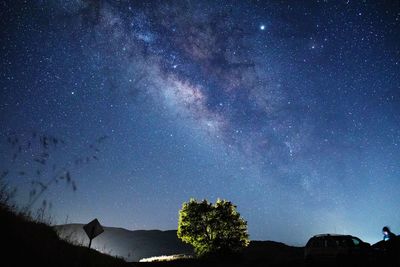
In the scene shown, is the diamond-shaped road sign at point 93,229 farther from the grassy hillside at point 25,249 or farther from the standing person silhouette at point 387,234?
the standing person silhouette at point 387,234

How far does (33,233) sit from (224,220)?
1429 inches

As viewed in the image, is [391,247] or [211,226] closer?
[391,247]

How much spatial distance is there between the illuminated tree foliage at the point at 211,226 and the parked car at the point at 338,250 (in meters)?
24.8

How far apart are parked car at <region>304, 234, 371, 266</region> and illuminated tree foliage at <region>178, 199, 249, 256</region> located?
81.3ft

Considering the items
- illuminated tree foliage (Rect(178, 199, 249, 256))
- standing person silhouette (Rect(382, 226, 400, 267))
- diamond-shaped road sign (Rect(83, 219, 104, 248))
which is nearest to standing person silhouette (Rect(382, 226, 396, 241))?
standing person silhouette (Rect(382, 226, 400, 267))

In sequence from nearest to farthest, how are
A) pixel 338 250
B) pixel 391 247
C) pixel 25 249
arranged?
1. pixel 25 249
2. pixel 391 247
3. pixel 338 250

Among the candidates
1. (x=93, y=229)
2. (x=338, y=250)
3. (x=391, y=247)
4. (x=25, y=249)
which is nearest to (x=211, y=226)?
(x=338, y=250)

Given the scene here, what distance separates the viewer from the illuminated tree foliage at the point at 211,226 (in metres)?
39.8

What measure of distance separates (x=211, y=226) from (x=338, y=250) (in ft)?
90.7

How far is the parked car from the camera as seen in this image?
1458 cm

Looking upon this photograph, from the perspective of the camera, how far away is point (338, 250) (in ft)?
48.6

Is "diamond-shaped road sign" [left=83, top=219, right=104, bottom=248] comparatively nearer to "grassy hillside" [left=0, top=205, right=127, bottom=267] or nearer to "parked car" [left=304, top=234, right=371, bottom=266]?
"grassy hillside" [left=0, top=205, right=127, bottom=267]

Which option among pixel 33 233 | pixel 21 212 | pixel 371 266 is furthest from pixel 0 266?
pixel 371 266

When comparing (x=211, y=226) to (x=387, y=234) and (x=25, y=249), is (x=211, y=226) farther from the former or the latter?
(x=25, y=249)
